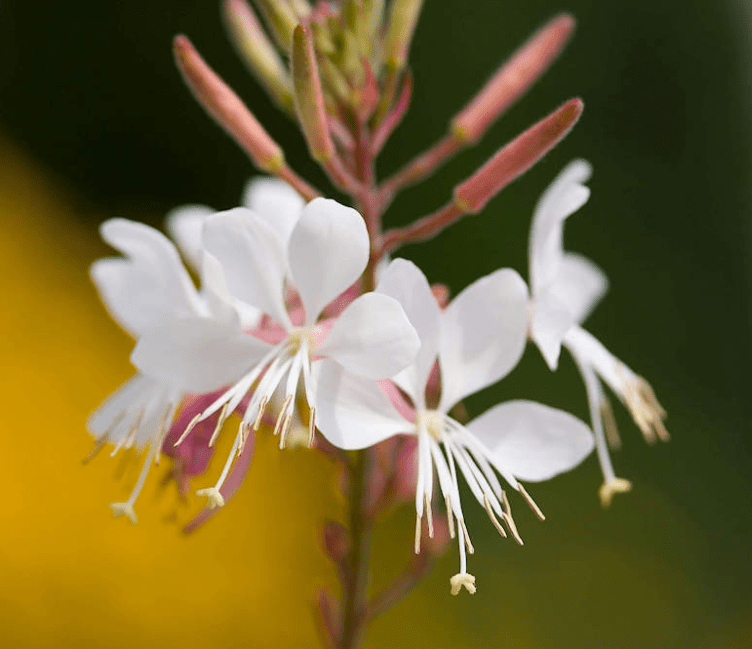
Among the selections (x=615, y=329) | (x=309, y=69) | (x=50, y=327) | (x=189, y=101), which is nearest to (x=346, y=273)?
(x=309, y=69)

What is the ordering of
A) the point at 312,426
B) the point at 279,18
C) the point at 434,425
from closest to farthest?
1. the point at 312,426
2. the point at 434,425
3. the point at 279,18

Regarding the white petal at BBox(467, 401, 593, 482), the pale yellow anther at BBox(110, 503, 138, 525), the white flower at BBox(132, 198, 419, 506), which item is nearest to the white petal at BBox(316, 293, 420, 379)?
the white flower at BBox(132, 198, 419, 506)

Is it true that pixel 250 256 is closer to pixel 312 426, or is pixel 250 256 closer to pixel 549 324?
pixel 312 426

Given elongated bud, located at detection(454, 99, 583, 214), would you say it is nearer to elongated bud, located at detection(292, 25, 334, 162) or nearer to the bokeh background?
elongated bud, located at detection(292, 25, 334, 162)

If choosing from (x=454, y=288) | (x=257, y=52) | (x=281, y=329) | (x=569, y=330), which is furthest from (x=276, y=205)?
(x=454, y=288)

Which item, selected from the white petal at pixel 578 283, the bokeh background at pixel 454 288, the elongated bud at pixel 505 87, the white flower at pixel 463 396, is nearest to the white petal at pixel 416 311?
the white flower at pixel 463 396

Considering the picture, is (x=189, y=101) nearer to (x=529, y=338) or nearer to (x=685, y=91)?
(x=685, y=91)
